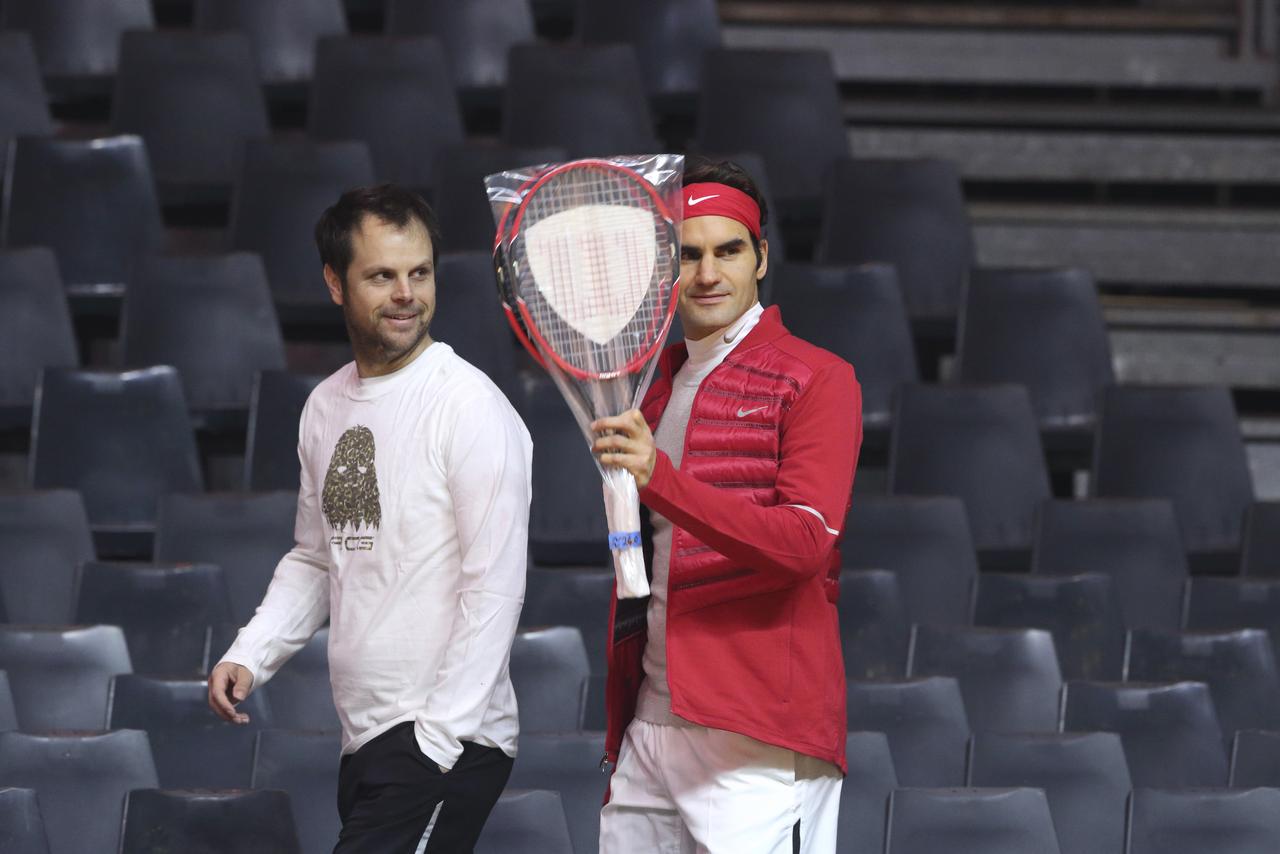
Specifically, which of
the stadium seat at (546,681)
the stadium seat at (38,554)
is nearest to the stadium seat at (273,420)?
the stadium seat at (38,554)

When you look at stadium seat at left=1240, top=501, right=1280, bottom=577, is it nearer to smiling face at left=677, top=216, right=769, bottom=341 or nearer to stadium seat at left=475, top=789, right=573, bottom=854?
stadium seat at left=475, top=789, right=573, bottom=854

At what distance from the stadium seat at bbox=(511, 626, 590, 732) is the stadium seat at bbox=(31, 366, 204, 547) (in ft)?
2.17

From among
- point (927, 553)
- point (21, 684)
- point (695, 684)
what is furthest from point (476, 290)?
point (695, 684)

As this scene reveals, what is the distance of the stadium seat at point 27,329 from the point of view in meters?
2.36

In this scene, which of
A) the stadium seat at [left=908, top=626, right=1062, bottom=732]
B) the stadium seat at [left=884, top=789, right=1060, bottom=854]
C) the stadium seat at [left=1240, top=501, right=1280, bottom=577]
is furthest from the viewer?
the stadium seat at [left=1240, top=501, right=1280, bottom=577]

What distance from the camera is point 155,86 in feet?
9.30

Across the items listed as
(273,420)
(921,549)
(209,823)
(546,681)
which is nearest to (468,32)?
(273,420)

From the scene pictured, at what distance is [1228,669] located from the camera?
1.99 meters

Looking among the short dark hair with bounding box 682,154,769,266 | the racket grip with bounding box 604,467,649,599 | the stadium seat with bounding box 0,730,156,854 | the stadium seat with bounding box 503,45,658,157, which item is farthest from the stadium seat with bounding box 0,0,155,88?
the racket grip with bounding box 604,467,649,599

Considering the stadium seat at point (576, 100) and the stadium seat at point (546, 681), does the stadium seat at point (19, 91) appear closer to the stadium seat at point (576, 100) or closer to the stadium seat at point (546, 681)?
the stadium seat at point (576, 100)

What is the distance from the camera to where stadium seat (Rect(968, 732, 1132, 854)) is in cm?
166

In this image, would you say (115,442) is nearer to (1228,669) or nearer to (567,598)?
(567,598)

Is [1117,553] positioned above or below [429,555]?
below

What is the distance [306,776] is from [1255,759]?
93cm
